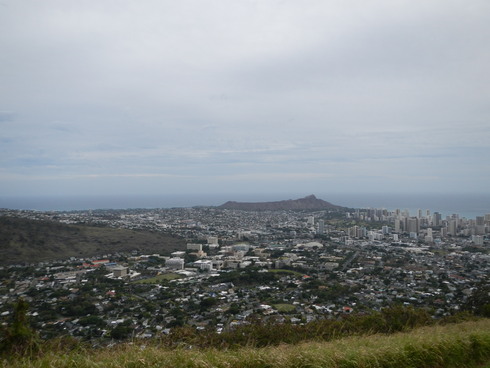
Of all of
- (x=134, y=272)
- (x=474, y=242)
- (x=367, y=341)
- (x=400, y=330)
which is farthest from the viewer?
(x=474, y=242)

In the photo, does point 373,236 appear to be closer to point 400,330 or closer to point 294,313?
point 294,313

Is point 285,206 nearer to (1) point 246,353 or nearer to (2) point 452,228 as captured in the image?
(2) point 452,228

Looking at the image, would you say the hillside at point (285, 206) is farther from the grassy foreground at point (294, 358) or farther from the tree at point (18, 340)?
the grassy foreground at point (294, 358)

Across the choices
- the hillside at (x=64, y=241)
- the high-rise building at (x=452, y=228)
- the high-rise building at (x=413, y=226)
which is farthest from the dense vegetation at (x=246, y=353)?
the high-rise building at (x=413, y=226)

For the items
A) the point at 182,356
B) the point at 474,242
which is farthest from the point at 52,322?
the point at 474,242

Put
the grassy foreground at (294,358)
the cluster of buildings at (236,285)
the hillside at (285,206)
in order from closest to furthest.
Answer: the grassy foreground at (294,358), the cluster of buildings at (236,285), the hillside at (285,206)

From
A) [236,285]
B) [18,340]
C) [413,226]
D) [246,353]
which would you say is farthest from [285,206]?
[246,353]

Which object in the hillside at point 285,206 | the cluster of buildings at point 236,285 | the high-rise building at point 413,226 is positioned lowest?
the cluster of buildings at point 236,285

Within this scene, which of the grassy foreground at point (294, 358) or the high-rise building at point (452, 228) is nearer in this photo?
the grassy foreground at point (294, 358)
